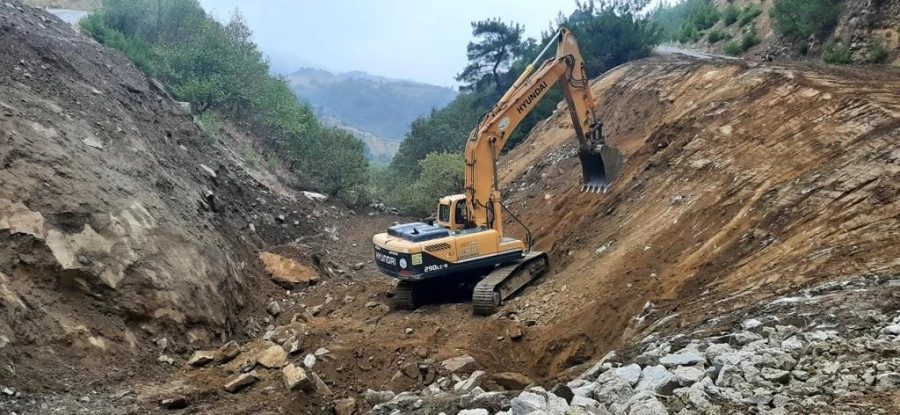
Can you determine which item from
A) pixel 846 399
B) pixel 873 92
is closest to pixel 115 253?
pixel 846 399

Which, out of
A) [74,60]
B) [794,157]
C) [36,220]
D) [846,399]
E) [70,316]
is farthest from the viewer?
[74,60]

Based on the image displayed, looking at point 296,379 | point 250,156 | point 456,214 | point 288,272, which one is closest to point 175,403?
point 296,379

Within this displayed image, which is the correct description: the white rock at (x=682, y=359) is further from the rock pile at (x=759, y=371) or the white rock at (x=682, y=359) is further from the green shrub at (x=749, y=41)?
the green shrub at (x=749, y=41)

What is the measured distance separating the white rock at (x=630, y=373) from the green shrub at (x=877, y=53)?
1173 cm

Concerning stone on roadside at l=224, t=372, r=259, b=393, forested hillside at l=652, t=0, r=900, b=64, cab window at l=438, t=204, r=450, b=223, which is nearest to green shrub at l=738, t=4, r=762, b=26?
forested hillside at l=652, t=0, r=900, b=64

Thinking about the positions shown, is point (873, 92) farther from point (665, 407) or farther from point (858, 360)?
point (665, 407)

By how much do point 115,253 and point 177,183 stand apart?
378cm

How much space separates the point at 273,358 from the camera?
819cm

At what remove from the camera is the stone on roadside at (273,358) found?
8102 mm

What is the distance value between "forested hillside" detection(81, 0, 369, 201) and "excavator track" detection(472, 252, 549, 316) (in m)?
12.3

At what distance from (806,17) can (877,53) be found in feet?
12.2

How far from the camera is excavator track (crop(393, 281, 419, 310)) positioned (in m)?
11.7

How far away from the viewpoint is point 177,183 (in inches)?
487

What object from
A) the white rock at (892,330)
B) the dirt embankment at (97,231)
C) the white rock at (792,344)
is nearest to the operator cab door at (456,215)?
the dirt embankment at (97,231)
